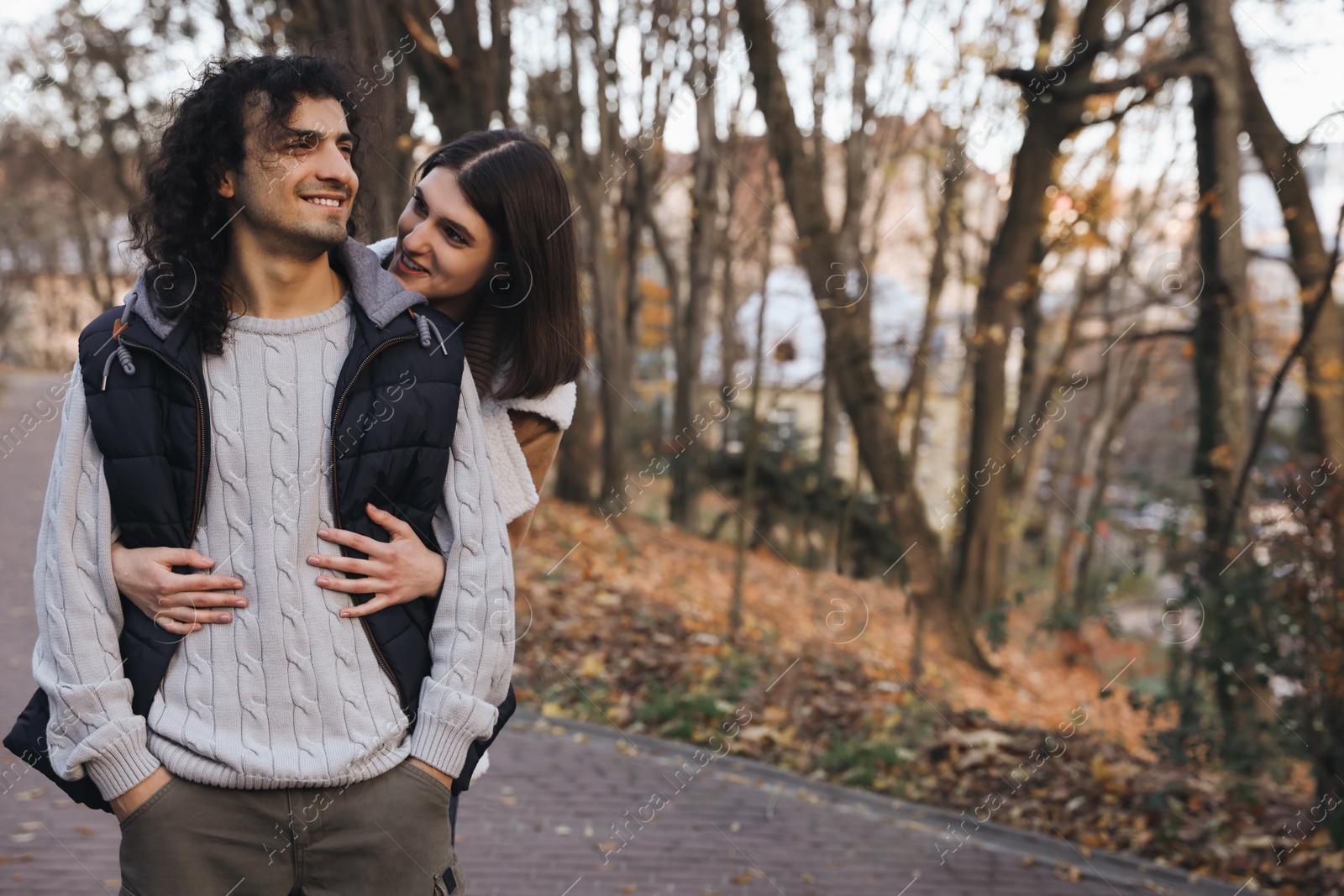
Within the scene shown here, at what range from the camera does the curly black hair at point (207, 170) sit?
2.02 metres

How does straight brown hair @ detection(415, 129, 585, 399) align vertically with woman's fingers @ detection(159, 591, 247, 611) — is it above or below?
above

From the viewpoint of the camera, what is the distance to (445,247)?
242 cm

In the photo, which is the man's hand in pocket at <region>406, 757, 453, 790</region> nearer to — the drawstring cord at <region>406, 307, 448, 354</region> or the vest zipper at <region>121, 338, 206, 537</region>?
the vest zipper at <region>121, 338, 206, 537</region>

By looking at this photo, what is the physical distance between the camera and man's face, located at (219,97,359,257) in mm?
Result: 2033

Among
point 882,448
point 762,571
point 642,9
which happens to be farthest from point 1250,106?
point 762,571

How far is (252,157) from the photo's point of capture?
2.05 m

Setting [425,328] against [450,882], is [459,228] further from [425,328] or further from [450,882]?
[450,882]

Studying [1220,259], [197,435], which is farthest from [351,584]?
[1220,259]

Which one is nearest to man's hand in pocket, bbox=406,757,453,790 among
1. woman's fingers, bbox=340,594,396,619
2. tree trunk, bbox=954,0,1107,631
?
woman's fingers, bbox=340,594,396,619

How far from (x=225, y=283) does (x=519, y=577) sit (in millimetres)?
7905

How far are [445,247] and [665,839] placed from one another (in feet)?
11.8

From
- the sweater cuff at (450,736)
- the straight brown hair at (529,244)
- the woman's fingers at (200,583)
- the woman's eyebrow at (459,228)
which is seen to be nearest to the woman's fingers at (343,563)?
the woman's fingers at (200,583)

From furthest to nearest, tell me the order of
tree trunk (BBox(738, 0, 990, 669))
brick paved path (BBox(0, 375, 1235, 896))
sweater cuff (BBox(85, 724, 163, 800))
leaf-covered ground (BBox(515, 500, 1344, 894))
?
tree trunk (BBox(738, 0, 990, 669))
leaf-covered ground (BBox(515, 500, 1344, 894))
brick paved path (BBox(0, 375, 1235, 896))
sweater cuff (BBox(85, 724, 163, 800))

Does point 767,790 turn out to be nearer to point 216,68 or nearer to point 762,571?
point 216,68
